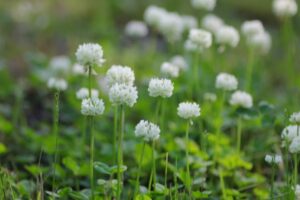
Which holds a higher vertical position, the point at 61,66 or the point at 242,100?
the point at 61,66

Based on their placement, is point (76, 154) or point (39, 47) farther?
point (39, 47)

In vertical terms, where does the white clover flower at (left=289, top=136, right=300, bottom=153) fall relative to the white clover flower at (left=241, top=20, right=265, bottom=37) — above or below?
below

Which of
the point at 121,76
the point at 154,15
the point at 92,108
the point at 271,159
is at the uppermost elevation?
the point at 154,15

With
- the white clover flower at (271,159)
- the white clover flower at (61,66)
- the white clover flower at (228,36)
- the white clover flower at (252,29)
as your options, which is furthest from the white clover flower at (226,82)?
the white clover flower at (61,66)

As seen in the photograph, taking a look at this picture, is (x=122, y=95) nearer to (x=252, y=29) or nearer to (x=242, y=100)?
(x=242, y=100)

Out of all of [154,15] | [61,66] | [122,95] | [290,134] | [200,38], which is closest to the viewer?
[122,95]

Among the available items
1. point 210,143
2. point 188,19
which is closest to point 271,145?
point 210,143

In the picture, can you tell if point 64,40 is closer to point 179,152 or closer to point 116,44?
point 116,44

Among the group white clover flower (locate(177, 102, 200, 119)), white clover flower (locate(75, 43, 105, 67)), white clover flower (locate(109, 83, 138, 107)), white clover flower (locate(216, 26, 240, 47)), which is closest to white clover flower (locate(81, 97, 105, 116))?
white clover flower (locate(109, 83, 138, 107))

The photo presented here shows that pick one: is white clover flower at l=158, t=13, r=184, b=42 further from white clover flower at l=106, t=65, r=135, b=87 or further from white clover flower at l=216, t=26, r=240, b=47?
white clover flower at l=106, t=65, r=135, b=87

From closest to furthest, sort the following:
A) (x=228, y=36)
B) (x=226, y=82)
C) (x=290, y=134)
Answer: (x=290, y=134) → (x=226, y=82) → (x=228, y=36)

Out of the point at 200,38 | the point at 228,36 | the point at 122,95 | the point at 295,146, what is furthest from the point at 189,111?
the point at 228,36
